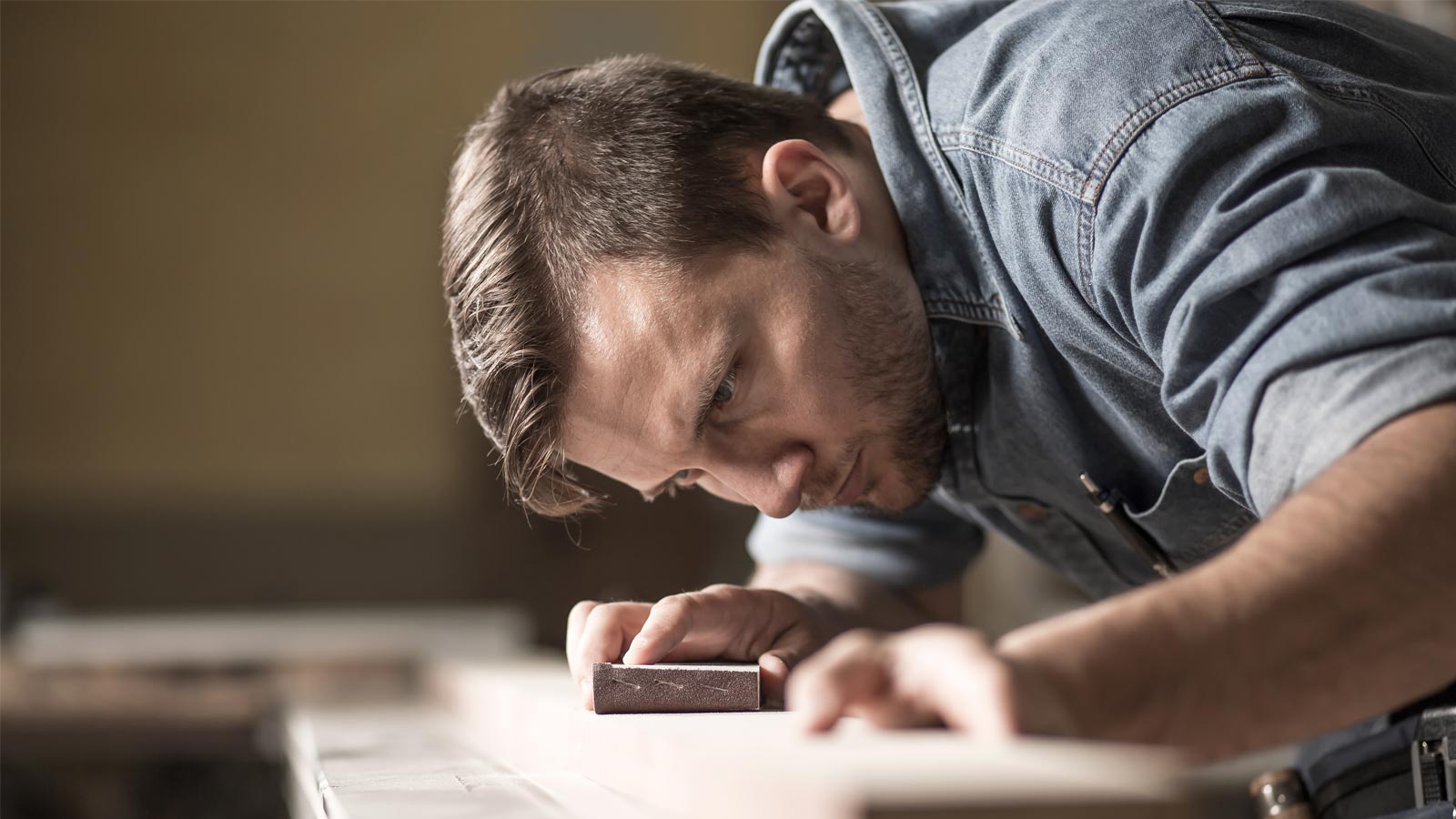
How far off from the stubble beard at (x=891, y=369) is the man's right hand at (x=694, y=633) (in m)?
0.15

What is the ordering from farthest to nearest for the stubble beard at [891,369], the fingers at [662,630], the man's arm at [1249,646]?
the stubble beard at [891,369], the fingers at [662,630], the man's arm at [1249,646]

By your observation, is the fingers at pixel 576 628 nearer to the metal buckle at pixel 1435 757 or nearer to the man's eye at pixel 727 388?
the man's eye at pixel 727 388

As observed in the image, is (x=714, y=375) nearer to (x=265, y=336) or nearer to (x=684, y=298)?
(x=684, y=298)

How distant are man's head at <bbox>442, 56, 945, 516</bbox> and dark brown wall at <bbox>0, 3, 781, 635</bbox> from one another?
2.99 m

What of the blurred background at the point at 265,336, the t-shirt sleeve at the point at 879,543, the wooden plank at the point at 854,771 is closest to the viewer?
the wooden plank at the point at 854,771

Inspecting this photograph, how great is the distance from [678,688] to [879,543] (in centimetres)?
56

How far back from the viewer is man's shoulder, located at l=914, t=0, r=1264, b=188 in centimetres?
86

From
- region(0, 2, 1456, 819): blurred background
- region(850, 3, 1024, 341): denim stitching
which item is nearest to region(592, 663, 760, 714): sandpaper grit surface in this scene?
region(850, 3, 1024, 341): denim stitching

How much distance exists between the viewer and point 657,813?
0.72 meters

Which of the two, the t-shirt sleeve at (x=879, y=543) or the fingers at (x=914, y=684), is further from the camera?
the t-shirt sleeve at (x=879, y=543)

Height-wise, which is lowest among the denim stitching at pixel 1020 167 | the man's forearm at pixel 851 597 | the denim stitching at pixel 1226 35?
the man's forearm at pixel 851 597

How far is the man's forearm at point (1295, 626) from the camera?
0.58 meters

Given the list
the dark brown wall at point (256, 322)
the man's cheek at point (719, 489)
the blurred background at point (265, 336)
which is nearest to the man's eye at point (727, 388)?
the man's cheek at point (719, 489)

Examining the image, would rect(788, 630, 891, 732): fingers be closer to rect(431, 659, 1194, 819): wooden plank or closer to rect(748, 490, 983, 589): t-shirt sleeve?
rect(431, 659, 1194, 819): wooden plank
